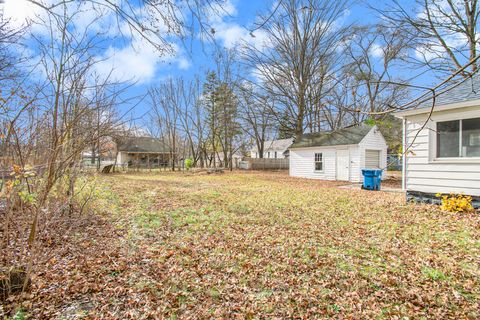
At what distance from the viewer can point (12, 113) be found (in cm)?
304

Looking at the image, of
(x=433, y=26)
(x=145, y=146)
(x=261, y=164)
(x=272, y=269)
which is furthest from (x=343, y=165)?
(x=145, y=146)

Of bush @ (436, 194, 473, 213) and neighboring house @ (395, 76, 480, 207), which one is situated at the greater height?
neighboring house @ (395, 76, 480, 207)

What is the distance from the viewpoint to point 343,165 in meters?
13.1

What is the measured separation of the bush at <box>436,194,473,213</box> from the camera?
5.15m

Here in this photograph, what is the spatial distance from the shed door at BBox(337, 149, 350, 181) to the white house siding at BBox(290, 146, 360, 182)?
166mm

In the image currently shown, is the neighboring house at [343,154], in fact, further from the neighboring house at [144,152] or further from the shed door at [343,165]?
the neighboring house at [144,152]

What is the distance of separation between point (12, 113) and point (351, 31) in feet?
53.6

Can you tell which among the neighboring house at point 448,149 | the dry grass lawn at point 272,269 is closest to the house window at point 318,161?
the neighboring house at point 448,149

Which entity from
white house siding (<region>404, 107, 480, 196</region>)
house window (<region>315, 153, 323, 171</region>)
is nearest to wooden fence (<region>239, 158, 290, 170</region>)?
house window (<region>315, 153, 323, 171</region>)

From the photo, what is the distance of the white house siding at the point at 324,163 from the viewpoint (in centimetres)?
1262

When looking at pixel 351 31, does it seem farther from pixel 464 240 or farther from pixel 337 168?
pixel 464 240

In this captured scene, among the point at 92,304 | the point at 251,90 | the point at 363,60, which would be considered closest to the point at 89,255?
the point at 92,304

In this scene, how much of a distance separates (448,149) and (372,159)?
768cm

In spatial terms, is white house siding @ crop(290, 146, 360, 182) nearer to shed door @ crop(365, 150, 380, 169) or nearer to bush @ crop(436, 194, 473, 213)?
shed door @ crop(365, 150, 380, 169)
